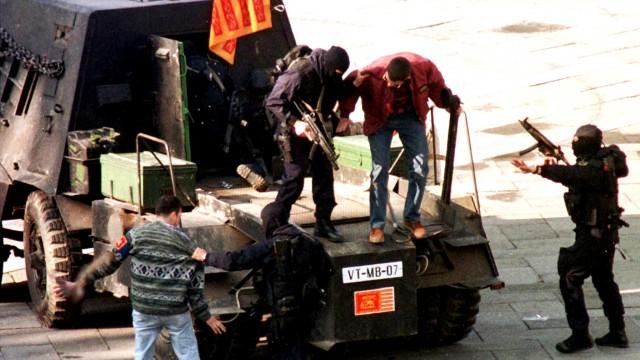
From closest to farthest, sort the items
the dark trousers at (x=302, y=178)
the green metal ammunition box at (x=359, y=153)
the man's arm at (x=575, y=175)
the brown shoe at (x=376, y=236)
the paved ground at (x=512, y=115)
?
the brown shoe at (x=376, y=236), the dark trousers at (x=302, y=178), the man's arm at (x=575, y=175), the paved ground at (x=512, y=115), the green metal ammunition box at (x=359, y=153)

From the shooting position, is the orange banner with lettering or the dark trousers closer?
the dark trousers

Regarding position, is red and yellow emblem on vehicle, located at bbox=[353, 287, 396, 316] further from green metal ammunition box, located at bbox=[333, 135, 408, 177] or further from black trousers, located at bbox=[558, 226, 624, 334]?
green metal ammunition box, located at bbox=[333, 135, 408, 177]

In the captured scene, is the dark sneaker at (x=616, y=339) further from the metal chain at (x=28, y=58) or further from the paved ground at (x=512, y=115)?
the metal chain at (x=28, y=58)

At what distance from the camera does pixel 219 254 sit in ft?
39.9

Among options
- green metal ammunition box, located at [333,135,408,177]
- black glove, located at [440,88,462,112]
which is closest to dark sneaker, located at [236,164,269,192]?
green metal ammunition box, located at [333,135,408,177]

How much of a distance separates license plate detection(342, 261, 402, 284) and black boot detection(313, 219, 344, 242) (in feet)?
1.47

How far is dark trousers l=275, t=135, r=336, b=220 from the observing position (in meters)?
13.1

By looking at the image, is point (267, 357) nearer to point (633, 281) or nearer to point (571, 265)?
point (571, 265)

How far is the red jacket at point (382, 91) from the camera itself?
42.7 feet

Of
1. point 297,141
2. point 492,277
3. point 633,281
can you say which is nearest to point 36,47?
point 297,141

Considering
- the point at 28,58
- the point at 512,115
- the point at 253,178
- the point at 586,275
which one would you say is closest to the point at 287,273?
the point at 253,178

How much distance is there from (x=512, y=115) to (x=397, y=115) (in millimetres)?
9719

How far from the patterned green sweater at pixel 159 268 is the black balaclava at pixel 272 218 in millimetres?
745

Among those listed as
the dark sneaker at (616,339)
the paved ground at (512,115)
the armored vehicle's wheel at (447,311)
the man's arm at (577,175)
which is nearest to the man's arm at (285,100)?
Result: the armored vehicle's wheel at (447,311)
